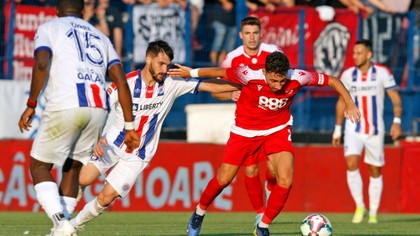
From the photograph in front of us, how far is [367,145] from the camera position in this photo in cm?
1630

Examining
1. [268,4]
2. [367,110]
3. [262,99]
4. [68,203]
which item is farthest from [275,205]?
[268,4]

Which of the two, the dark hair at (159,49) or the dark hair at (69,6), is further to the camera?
the dark hair at (159,49)

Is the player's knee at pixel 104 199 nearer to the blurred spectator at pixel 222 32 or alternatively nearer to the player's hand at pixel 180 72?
the player's hand at pixel 180 72

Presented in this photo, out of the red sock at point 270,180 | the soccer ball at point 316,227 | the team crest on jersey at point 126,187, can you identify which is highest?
the team crest on jersey at point 126,187

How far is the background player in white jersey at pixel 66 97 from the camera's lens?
9.31 metres

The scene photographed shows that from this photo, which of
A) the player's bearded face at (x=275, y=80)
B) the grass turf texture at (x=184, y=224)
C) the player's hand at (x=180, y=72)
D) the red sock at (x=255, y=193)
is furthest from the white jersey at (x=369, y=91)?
the player's hand at (x=180, y=72)

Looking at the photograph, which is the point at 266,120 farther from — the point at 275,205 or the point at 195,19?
the point at 195,19

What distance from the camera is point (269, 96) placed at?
11.5 metres

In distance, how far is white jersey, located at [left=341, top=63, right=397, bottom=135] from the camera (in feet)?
53.2

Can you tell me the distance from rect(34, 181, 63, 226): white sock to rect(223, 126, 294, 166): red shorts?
2841 mm

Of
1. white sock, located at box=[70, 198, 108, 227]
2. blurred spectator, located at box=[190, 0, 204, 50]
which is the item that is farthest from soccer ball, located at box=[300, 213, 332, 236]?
blurred spectator, located at box=[190, 0, 204, 50]

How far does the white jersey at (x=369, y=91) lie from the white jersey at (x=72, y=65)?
23.7 feet

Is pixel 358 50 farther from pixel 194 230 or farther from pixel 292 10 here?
pixel 194 230

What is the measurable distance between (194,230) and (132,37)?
693 centimetres
